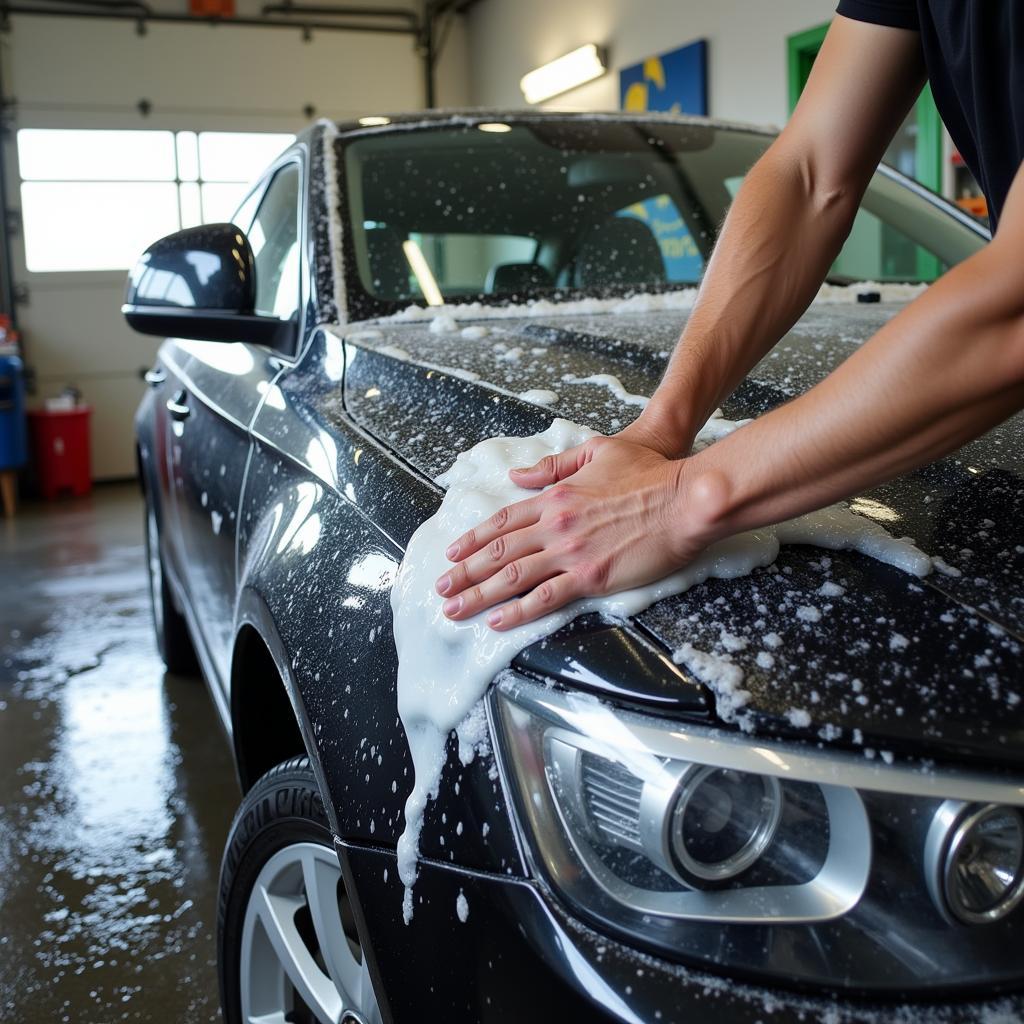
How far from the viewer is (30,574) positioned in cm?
520

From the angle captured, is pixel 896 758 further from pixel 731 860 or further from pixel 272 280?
pixel 272 280

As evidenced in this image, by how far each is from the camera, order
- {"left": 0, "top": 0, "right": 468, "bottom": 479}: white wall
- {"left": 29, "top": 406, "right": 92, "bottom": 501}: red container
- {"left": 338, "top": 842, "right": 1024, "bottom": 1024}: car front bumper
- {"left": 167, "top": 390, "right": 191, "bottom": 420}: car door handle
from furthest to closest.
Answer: {"left": 0, "top": 0, "right": 468, "bottom": 479}: white wall → {"left": 29, "top": 406, "right": 92, "bottom": 501}: red container → {"left": 167, "top": 390, "right": 191, "bottom": 420}: car door handle → {"left": 338, "top": 842, "right": 1024, "bottom": 1024}: car front bumper

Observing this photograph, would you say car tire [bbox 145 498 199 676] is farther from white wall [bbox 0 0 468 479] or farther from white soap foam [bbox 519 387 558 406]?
white wall [bbox 0 0 468 479]

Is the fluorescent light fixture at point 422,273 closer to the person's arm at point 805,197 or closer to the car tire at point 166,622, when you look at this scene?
the person's arm at point 805,197

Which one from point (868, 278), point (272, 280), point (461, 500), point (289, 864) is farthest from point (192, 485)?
point (868, 278)

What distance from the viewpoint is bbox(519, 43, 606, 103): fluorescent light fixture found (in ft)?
25.0

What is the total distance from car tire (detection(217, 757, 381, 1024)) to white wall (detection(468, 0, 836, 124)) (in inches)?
159

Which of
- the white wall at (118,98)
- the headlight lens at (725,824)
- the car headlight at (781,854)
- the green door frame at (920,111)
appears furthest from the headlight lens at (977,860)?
the white wall at (118,98)

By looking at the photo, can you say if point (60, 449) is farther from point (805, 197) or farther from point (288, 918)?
point (805, 197)

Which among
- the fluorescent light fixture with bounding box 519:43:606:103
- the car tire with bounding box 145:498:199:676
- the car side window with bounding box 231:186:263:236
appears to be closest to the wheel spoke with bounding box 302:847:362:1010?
the car side window with bounding box 231:186:263:236

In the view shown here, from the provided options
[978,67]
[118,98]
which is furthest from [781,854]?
[118,98]

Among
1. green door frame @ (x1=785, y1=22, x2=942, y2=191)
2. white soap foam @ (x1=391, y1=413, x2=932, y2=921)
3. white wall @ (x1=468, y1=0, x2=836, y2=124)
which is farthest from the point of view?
white wall @ (x1=468, y1=0, x2=836, y2=124)

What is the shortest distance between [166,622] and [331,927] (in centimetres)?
228

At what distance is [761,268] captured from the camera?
127cm
